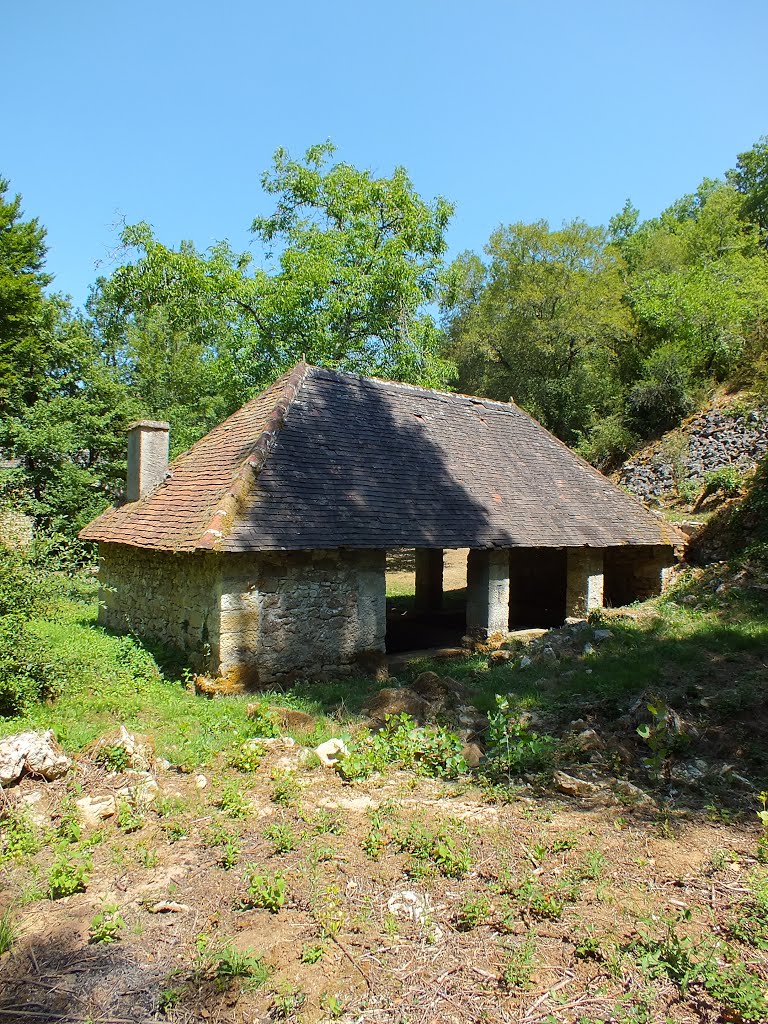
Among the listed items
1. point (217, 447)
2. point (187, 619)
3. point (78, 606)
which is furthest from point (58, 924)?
point (78, 606)

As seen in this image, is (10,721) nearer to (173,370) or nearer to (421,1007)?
(421,1007)

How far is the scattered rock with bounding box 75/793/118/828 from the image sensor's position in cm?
472

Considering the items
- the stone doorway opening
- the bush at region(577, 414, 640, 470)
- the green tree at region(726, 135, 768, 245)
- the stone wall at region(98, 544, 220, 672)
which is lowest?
the stone doorway opening

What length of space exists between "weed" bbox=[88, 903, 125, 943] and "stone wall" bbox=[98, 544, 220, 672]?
461cm

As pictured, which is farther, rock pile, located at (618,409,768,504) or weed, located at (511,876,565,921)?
rock pile, located at (618,409,768,504)

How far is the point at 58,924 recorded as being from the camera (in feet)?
12.0

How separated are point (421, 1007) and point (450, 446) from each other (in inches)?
409

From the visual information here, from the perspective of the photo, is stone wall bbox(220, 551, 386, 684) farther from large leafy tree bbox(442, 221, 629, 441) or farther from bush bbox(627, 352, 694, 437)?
large leafy tree bbox(442, 221, 629, 441)

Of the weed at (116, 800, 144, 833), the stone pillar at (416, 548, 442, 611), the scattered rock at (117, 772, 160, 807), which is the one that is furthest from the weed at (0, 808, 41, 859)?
the stone pillar at (416, 548, 442, 611)

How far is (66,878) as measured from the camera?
12.8ft

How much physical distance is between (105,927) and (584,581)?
35.8ft

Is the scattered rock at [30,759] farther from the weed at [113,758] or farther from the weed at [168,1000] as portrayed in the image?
the weed at [168,1000]

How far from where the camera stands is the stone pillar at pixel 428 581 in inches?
636

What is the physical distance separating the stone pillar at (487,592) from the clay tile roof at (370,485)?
66 centimetres
